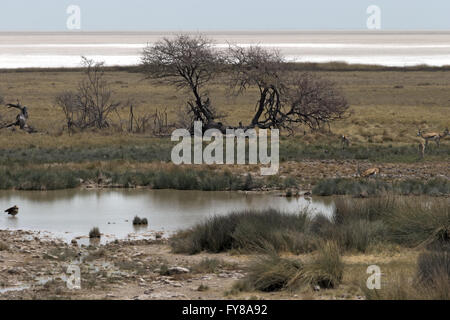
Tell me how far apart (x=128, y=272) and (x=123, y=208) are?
6.84m

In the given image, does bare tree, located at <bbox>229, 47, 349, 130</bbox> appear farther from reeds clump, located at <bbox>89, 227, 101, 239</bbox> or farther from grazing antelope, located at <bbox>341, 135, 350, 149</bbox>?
reeds clump, located at <bbox>89, 227, 101, 239</bbox>

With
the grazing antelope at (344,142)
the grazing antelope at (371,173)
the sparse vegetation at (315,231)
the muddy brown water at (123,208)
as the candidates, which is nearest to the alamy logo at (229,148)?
the grazing antelope at (344,142)

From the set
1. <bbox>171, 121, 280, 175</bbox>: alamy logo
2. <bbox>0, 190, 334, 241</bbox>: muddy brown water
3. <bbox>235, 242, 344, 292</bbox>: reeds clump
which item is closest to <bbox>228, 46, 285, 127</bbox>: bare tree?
<bbox>171, 121, 280, 175</bbox>: alamy logo

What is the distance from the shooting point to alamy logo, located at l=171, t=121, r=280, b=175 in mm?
24516

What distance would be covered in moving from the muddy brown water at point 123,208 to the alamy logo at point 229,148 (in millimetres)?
3856

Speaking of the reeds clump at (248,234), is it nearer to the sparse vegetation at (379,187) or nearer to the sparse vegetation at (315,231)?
the sparse vegetation at (315,231)

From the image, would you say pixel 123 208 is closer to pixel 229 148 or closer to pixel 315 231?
pixel 315 231

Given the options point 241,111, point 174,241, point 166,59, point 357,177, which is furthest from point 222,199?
point 241,111

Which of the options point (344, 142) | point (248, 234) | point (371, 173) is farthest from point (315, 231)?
point (344, 142)

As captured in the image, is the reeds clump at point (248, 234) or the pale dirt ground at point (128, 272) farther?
the reeds clump at point (248, 234)

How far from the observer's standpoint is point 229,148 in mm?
26312

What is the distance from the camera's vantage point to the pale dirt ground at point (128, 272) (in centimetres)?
969

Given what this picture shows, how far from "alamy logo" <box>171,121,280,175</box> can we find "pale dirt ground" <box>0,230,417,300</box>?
10297mm

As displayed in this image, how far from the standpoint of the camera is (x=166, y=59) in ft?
103
